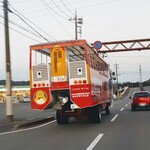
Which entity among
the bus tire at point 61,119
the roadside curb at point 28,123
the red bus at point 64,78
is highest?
the red bus at point 64,78

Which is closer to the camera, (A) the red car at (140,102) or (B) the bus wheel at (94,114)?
(B) the bus wheel at (94,114)

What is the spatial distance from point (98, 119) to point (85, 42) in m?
4.21

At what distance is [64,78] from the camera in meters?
16.8

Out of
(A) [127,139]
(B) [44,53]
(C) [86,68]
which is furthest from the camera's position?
(B) [44,53]

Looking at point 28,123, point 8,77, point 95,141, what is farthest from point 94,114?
point 95,141

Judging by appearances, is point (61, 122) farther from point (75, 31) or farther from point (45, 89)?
point (75, 31)

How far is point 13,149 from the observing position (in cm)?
1102

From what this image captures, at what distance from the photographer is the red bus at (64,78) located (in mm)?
16406

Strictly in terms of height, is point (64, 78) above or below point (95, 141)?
above

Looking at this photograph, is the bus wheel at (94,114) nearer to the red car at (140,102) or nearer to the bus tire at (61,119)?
the bus tire at (61,119)

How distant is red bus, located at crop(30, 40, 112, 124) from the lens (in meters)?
16.4

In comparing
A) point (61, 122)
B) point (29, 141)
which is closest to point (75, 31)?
point (61, 122)

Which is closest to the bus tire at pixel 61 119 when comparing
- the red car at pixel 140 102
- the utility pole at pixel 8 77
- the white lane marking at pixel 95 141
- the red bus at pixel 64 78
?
the red bus at pixel 64 78

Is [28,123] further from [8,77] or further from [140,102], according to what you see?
[140,102]
